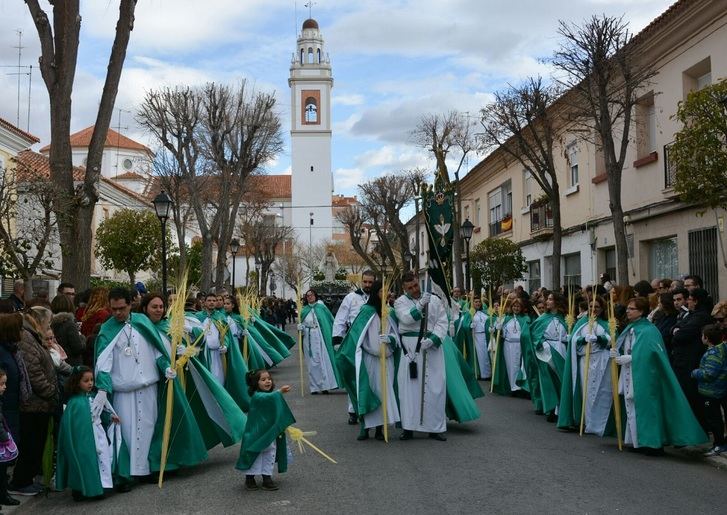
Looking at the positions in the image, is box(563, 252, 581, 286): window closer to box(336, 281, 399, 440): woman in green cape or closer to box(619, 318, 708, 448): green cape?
box(336, 281, 399, 440): woman in green cape

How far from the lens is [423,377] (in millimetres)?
10375

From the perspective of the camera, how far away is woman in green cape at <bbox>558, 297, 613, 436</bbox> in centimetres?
1027

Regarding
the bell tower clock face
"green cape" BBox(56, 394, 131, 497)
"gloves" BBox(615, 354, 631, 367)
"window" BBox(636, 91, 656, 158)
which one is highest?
the bell tower clock face

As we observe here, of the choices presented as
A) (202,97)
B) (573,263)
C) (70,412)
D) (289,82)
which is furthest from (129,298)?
(289,82)

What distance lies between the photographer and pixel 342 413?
42.3 feet

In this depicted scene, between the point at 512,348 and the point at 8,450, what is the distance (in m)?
9.99

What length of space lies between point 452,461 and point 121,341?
3.37m

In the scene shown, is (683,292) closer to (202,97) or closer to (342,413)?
(342,413)

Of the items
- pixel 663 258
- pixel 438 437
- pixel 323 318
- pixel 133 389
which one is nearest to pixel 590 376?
pixel 438 437

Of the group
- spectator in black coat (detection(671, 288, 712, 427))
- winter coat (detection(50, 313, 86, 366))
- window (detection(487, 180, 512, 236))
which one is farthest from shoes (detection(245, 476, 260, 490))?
window (detection(487, 180, 512, 236))

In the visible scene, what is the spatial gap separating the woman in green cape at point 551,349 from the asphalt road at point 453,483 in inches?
61.3

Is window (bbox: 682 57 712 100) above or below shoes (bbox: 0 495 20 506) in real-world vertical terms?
above

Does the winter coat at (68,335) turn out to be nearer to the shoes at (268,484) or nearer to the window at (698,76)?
the shoes at (268,484)

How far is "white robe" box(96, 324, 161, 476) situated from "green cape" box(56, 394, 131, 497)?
429mm
